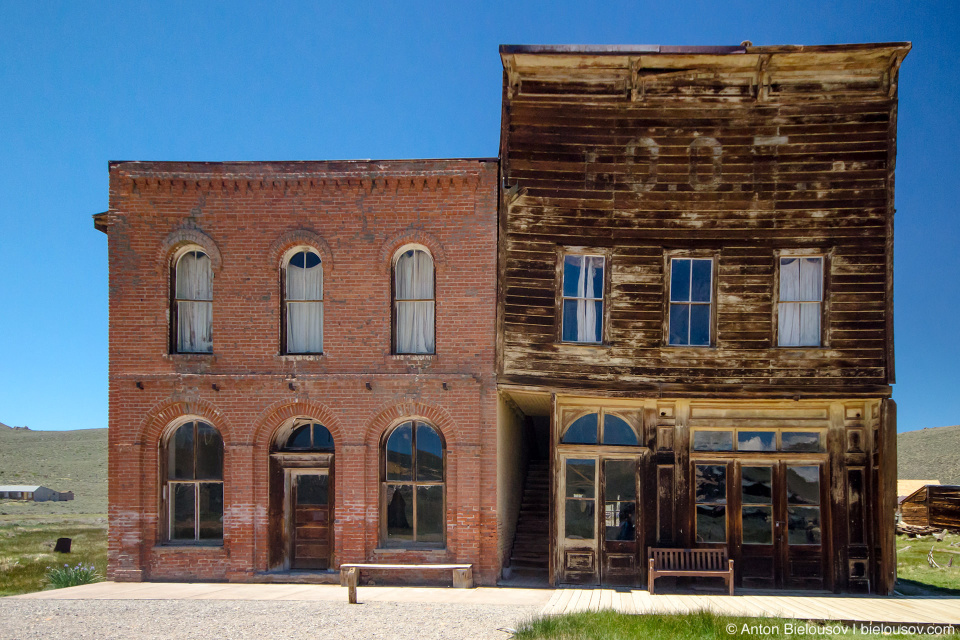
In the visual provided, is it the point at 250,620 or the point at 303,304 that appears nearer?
the point at 250,620

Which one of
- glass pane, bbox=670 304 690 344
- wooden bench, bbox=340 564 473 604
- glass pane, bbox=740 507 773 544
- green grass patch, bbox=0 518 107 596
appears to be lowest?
green grass patch, bbox=0 518 107 596

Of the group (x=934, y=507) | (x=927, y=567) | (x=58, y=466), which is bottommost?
(x=58, y=466)

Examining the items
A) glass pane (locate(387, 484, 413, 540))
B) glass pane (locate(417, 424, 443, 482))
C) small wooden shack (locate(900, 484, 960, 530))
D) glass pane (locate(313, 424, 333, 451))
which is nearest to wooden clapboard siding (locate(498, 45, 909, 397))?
glass pane (locate(417, 424, 443, 482))

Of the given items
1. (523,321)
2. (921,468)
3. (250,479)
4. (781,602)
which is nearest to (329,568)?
(250,479)

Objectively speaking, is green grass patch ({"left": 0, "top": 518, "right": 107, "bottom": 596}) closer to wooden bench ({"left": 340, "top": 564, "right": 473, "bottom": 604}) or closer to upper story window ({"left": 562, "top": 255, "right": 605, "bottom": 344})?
wooden bench ({"left": 340, "top": 564, "right": 473, "bottom": 604})

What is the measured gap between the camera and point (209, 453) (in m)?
16.0

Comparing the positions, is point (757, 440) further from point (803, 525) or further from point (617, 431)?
point (617, 431)

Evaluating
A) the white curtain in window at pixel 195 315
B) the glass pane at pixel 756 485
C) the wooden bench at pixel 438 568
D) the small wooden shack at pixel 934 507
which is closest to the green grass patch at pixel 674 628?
the wooden bench at pixel 438 568

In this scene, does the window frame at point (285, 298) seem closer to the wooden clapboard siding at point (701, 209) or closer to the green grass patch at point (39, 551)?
the wooden clapboard siding at point (701, 209)

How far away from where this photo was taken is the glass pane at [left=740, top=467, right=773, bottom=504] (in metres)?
15.3

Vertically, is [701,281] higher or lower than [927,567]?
higher

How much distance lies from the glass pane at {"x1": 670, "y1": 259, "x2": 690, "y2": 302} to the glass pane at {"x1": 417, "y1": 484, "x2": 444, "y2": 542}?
5.60 meters

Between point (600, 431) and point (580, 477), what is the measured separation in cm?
92

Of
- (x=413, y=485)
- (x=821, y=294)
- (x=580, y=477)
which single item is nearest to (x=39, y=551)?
(x=413, y=485)
